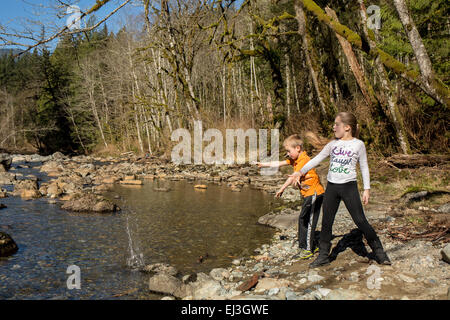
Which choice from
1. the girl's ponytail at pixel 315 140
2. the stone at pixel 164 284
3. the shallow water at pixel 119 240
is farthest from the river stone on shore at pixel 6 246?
the girl's ponytail at pixel 315 140

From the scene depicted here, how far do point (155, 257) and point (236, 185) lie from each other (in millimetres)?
8181

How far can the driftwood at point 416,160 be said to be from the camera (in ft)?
28.2

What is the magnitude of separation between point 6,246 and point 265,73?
2442cm

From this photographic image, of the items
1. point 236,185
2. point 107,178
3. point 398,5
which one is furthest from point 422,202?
point 107,178

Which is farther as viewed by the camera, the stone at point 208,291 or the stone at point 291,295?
the stone at point 208,291

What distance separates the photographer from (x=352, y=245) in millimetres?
5477

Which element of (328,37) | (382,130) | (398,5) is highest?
(328,37)

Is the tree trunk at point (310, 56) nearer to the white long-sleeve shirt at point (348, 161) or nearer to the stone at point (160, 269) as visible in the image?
the white long-sleeve shirt at point (348, 161)

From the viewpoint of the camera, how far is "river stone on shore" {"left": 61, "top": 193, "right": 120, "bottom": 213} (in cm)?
1011

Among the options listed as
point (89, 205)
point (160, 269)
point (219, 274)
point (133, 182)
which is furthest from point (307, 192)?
point (133, 182)

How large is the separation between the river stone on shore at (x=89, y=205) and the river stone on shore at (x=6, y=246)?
325 cm

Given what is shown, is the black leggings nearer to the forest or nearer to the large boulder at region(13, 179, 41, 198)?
the forest

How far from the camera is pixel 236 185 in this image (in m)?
14.4

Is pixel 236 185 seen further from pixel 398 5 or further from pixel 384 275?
pixel 384 275
